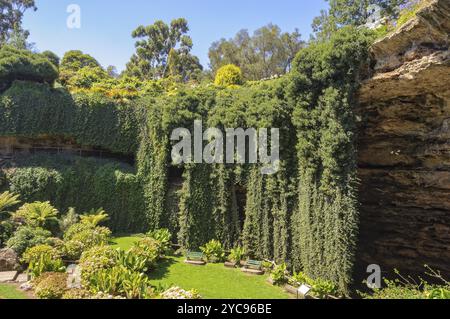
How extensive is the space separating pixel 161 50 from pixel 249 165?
3020cm

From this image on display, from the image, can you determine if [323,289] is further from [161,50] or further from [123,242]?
[161,50]

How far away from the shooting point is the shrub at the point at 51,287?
32.9 feet

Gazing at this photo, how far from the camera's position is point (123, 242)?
16547mm

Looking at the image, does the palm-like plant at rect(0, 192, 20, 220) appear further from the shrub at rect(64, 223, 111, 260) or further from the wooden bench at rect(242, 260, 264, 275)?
the wooden bench at rect(242, 260, 264, 275)

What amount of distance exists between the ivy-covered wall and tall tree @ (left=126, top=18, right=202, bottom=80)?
72.3 ft

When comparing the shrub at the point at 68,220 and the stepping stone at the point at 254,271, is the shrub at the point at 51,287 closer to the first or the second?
the shrub at the point at 68,220

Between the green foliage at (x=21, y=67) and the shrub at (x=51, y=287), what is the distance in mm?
12873

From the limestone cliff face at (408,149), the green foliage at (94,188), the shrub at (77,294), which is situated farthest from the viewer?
the green foliage at (94,188)

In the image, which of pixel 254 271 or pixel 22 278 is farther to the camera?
pixel 254 271

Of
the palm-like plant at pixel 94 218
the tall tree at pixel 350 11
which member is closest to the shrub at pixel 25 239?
the palm-like plant at pixel 94 218

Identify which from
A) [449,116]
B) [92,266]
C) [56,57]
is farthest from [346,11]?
[92,266]

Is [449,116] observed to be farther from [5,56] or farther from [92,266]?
[5,56]

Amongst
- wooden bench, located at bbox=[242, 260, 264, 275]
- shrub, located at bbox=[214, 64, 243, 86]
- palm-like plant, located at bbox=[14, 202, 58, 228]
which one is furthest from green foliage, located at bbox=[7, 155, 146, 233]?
shrub, located at bbox=[214, 64, 243, 86]

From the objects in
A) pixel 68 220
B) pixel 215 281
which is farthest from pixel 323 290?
pixel 68 220
